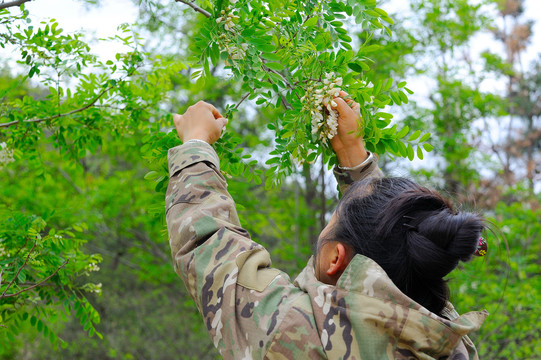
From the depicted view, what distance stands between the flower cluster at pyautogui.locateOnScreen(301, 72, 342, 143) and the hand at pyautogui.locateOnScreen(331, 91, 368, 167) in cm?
4

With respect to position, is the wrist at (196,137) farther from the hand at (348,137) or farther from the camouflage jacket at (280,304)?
the hand at (348,137)

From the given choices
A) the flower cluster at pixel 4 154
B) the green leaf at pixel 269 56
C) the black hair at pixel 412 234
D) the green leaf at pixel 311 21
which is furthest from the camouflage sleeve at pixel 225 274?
the flower cluster at pixel 4 154

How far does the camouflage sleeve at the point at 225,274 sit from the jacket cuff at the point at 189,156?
0.05 metres

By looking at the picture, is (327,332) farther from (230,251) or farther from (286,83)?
(286,83)

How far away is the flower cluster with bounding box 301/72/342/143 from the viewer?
203cm

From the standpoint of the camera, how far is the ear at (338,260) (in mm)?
1681

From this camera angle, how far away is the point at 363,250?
1638 millimetres

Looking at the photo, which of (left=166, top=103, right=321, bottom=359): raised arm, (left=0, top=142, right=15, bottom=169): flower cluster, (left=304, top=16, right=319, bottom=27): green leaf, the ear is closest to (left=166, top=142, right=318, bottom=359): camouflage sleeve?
(left=166, top=103, right=321, bottom=359): raised arm

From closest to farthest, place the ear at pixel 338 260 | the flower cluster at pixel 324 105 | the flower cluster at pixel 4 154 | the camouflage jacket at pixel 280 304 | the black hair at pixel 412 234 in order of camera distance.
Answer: the camouflage jacket at pixel 280 304, the black hair at pixel 412 234, the ear at pixel 338 260, the flower cluster at pixel 324 105, the flower cluster at pixel 4 154

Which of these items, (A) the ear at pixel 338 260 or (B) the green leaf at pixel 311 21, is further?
(B) the green leaf at pixel 311 21

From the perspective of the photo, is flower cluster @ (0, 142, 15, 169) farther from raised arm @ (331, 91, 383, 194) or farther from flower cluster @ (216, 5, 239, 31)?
raised arm @ (331, 91, 383, 194)

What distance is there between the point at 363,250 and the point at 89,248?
7.62m

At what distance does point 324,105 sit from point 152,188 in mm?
1744

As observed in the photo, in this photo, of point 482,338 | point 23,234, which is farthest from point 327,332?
point 482,338
